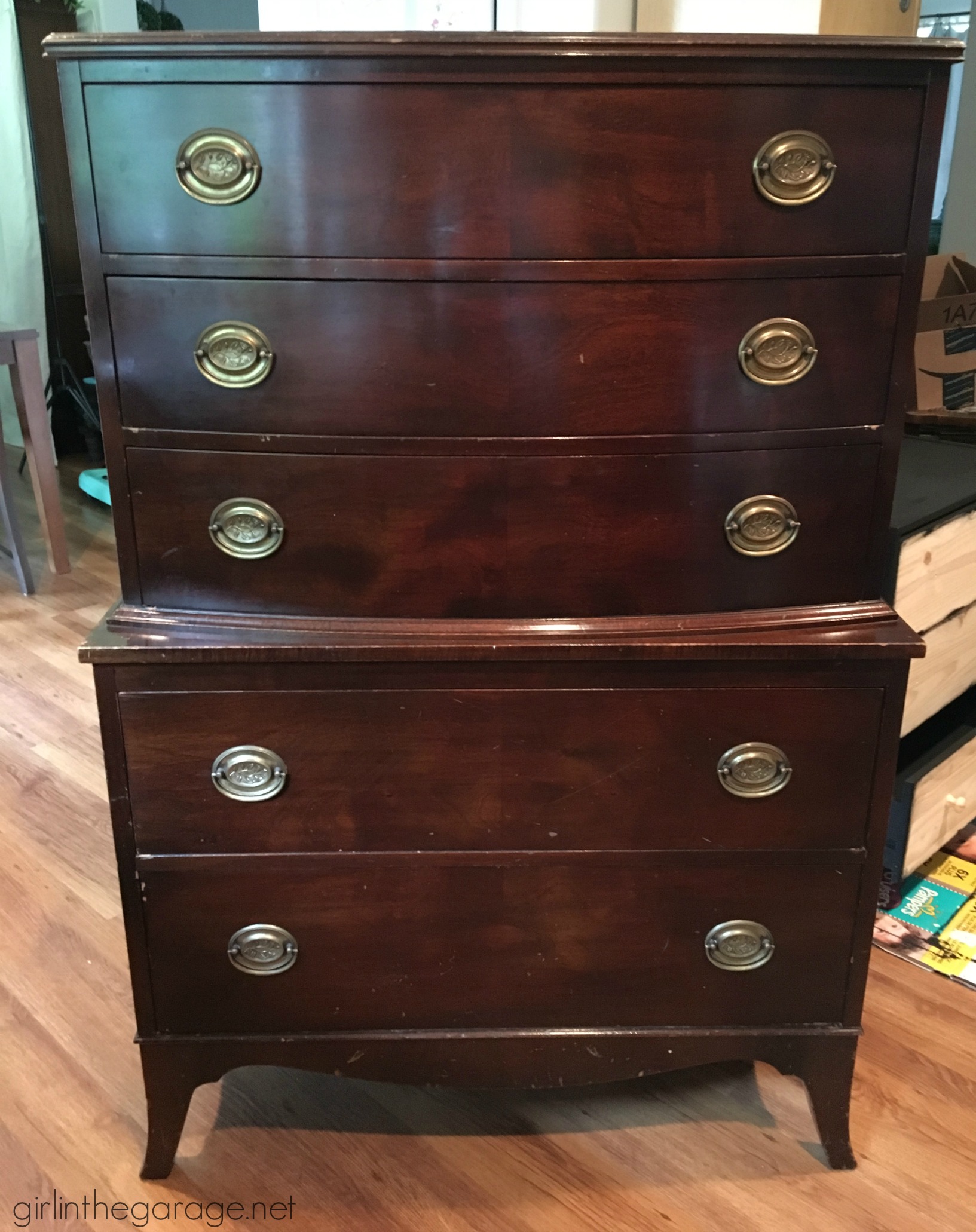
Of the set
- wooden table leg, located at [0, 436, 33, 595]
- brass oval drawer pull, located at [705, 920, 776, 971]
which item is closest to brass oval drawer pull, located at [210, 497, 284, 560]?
brass oval drawer pull, located at [705, 920, 776, 971]

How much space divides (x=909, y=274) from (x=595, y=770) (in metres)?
0.56

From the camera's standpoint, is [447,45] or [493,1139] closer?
[447,45]

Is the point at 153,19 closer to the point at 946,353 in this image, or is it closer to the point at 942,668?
the point at 946,353

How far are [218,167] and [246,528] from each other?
32cm

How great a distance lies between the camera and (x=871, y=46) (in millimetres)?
876

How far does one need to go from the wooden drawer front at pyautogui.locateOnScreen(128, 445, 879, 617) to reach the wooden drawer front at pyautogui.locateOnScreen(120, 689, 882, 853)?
10 cm

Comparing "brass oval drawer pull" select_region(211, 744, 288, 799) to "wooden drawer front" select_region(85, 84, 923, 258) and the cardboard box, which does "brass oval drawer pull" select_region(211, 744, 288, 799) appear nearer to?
"wooden drawer front" select_region(85, 84, 923, 258)

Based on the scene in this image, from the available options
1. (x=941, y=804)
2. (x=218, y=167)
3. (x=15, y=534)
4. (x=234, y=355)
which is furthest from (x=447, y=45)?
(x=15, y=534)

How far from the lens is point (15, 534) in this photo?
2.95 meters

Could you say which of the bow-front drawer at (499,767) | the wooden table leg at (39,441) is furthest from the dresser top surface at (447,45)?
the wooden table leg at (39,441)

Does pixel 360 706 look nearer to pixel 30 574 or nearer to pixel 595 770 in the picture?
pixel 595 770

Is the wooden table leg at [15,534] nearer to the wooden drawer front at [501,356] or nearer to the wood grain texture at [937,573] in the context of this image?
the wooden drawer front at [501,356]

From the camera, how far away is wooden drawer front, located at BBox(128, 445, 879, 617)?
101 centimetres

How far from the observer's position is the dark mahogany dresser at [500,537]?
35.3 inches
